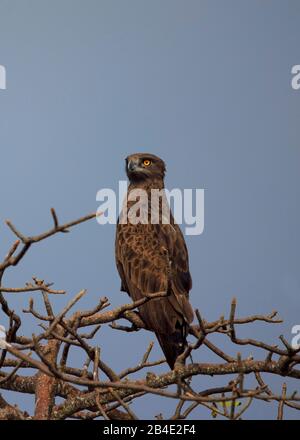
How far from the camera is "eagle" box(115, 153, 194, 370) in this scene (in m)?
7.43

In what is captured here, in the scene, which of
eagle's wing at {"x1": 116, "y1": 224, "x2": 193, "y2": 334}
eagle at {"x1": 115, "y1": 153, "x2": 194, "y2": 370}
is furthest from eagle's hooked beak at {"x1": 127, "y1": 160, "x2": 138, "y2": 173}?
eagle's wing at {"x1": 116, "y1": 224, "x2": 193, "y2": 334}

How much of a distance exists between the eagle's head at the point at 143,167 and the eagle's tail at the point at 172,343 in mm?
2325

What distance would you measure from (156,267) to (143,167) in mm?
1578

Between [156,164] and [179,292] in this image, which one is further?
[156,164]

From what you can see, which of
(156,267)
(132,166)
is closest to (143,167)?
(132,166)

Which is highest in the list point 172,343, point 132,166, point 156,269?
point 132,166

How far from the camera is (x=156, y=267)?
7961 millimetres

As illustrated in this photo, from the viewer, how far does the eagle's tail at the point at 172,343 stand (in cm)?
734

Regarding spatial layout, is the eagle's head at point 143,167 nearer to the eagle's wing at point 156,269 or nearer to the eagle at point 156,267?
the eagle at point 156,267

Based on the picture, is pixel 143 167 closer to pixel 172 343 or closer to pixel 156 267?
pixel 156 267

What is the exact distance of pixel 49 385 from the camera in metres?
7.11
